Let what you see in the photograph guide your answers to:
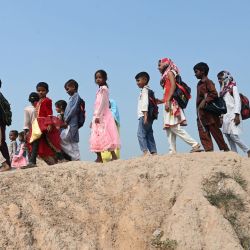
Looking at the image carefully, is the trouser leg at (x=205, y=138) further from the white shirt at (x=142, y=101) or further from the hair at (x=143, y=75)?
the hair at (x=143, y=75)

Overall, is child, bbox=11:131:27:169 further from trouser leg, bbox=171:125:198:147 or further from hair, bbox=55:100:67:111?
trouser leg, bbox=171:125:198:147

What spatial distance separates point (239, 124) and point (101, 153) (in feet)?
8.49

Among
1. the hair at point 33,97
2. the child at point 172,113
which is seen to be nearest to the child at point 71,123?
the hair at point 33,97

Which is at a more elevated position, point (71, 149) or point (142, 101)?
point (142, 101)

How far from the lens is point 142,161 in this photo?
710 centimetres

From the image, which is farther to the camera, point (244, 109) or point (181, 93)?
point (244, 109)

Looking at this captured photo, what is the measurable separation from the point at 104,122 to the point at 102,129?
14cm

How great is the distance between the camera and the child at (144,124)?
8086mm

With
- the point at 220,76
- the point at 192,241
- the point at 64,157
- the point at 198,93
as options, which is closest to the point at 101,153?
the point at 64,157

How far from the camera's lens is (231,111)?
8695mm

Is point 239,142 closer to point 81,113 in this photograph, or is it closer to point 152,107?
point 152,107

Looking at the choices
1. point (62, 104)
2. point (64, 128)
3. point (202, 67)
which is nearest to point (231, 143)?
point (202, 67)

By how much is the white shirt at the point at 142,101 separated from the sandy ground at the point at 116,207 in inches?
52.3

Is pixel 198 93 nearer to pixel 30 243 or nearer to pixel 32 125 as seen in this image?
pixel 32 125
